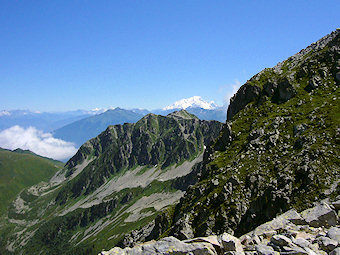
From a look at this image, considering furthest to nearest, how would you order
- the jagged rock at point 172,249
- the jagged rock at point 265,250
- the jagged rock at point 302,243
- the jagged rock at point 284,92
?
the jagged rock at point 284,92 → the jagged rock at point 172,249 → the jagged rock at point 302,243 → the jagged rock at point 265,250

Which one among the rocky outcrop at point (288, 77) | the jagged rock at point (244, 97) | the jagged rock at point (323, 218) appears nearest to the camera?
the jagged rock at point (323, 218)

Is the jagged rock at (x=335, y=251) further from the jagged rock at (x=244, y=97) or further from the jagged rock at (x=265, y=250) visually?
the jagged rock at (x=244, y=97)

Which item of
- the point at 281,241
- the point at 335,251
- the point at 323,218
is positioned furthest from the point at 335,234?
the point at 323,218

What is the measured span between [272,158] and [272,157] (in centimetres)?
43

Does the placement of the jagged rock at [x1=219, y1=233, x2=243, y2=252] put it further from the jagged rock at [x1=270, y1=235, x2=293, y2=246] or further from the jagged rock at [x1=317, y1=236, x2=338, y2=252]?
the jagged rock at [x1=317, y1=236, x2=338, y2=252]

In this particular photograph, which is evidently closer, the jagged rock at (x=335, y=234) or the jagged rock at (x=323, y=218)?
the jagged rock at (x=335, y=234)

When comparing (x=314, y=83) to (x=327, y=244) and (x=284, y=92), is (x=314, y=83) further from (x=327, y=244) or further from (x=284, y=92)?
(x=327, y=244)

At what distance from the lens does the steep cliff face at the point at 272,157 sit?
59.0 m

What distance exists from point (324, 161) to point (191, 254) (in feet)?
171

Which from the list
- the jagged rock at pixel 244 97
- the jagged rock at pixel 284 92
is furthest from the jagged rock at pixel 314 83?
the jagged rock at pixel 244 97

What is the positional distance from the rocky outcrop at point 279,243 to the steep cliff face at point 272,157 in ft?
93.3

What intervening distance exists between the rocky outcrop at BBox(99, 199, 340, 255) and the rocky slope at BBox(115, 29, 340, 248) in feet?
92.3

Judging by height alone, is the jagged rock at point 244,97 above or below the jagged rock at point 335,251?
above

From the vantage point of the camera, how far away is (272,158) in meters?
72.2
